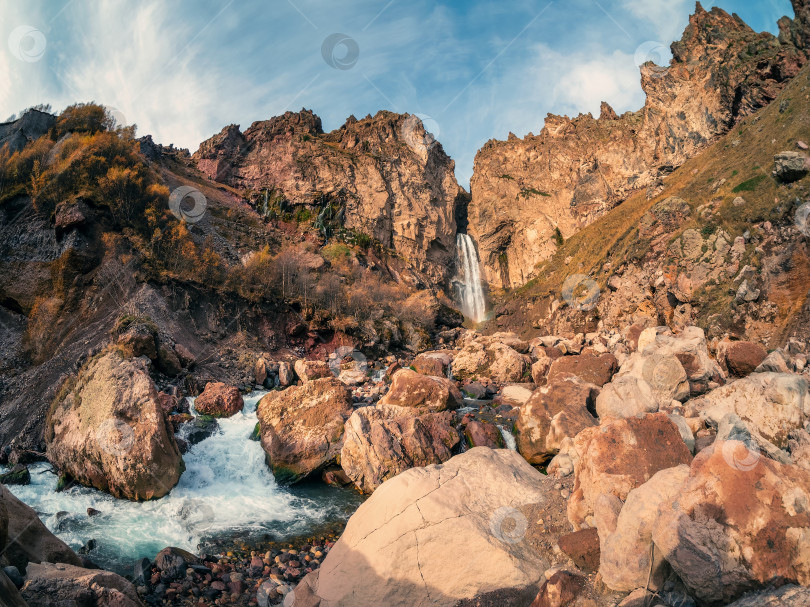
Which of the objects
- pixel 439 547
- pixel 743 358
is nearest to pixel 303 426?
pixel 439 547

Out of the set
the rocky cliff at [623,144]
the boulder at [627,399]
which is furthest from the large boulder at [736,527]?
the rocky cliff at [623,144]

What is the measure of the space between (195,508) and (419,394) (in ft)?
28.9

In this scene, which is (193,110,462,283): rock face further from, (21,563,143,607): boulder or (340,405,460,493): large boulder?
(21,563,143,607): boulder

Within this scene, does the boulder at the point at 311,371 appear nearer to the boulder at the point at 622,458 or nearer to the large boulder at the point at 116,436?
the large boulder at the point at 116,436

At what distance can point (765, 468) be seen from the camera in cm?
561

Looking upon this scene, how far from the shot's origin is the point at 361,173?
79.6 metres

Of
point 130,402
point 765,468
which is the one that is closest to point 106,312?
point 130,402

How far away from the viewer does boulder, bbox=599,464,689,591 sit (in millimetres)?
6254

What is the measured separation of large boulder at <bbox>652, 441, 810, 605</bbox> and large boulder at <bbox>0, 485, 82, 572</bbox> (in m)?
9.58

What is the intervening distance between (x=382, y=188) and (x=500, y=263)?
31.9m

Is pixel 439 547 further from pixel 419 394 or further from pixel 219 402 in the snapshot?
pixel 219 402

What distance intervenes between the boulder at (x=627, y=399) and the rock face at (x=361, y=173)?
220ft

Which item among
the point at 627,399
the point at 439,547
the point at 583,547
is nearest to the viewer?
the point at 583,547

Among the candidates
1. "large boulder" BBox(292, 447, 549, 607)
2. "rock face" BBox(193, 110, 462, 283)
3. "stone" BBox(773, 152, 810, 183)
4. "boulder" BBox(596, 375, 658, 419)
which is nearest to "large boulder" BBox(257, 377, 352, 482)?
"large boulder" BBox(292, 447, 549, 607)
